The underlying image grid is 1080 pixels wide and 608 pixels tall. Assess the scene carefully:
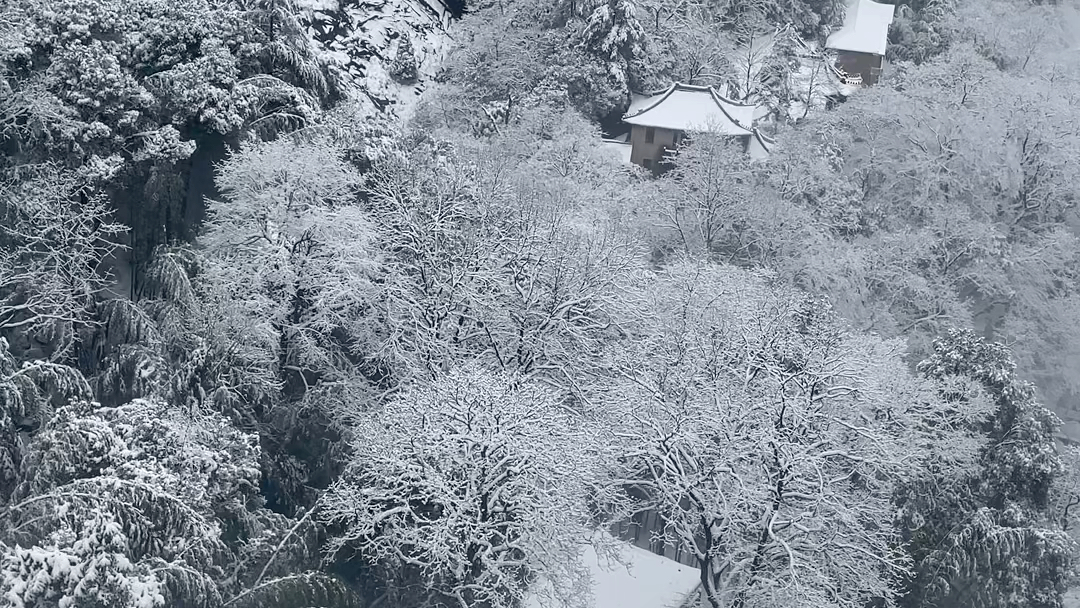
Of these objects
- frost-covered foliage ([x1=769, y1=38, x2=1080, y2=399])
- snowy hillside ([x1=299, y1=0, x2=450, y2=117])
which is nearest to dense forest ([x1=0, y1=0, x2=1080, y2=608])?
frost-covered foliage ([x1=769, y1=38, x2=1080, y2=399])

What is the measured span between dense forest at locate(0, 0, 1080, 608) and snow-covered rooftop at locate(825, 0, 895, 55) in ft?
85.1

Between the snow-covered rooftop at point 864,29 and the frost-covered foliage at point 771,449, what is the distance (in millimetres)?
34410

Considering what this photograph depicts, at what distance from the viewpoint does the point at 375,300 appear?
22.1 meters

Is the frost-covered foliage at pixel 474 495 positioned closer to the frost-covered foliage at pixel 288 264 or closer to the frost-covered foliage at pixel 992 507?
the frost-covered foliage at pixel 288 264

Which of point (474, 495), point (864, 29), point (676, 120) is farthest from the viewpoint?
point (864, 29)

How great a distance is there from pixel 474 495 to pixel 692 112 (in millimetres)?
26709

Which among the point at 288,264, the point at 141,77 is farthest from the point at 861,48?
the point at 288,264

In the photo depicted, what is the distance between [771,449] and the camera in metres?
19.2

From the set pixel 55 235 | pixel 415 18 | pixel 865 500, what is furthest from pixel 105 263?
pixel 415 18

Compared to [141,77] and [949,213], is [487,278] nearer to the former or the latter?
[141,77]

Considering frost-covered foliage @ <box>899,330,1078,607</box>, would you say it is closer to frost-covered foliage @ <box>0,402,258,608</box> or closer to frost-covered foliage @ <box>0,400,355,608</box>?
frost-covered foliage @ <box>0,400,355,608</box>

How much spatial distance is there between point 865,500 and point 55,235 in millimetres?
16047

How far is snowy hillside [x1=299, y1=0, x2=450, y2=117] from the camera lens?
39.7 metres

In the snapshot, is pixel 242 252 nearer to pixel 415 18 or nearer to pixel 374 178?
pixel 374 178
